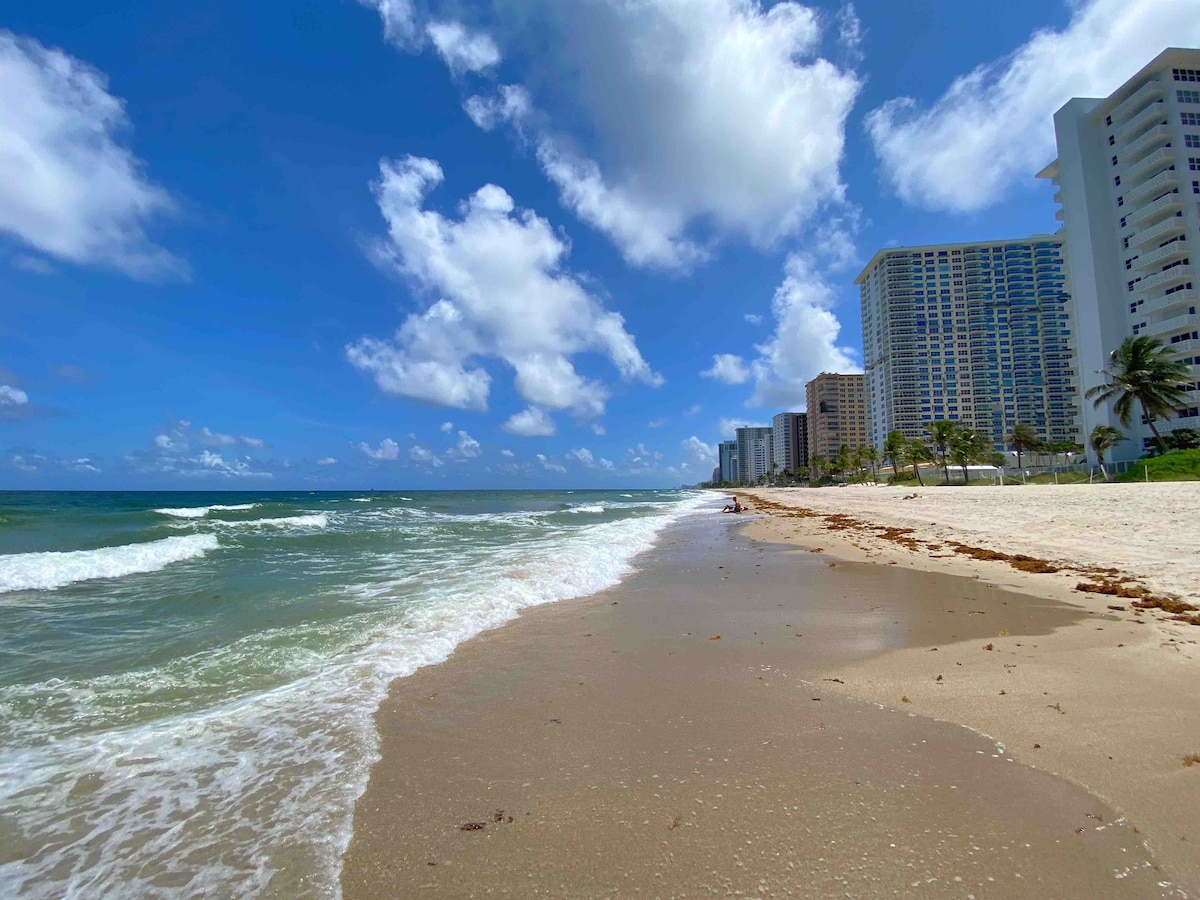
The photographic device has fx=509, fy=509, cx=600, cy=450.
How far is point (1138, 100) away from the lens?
48.1m

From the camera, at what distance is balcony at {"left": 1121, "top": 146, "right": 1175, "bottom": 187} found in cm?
4581

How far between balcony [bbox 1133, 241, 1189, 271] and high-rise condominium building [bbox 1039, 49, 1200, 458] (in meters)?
0.09

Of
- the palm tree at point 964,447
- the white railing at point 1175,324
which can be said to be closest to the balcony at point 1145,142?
the white railing at point 1175,324

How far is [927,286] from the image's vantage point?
402 ft

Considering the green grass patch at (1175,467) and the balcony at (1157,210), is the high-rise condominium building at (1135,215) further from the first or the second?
the green grass patch at (1175,467)

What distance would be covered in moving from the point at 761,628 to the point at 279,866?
584 centimetres

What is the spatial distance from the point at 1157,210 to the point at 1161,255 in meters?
4.21

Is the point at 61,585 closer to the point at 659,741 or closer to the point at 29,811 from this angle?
the point at 29,811

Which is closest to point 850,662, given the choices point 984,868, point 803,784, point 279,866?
point 803,784

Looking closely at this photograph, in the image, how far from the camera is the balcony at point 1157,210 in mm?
44562

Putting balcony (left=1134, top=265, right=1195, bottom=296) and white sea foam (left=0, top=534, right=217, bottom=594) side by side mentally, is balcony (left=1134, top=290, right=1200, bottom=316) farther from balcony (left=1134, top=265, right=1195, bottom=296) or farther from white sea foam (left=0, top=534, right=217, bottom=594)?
white sea foam (left=0, top=534, right=217, bottom=594)

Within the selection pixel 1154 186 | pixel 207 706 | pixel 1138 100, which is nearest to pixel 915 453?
pixel 1154 186

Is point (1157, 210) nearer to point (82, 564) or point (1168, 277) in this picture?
point (1168, 277)

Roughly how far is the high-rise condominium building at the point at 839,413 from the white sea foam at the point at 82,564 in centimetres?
16219
